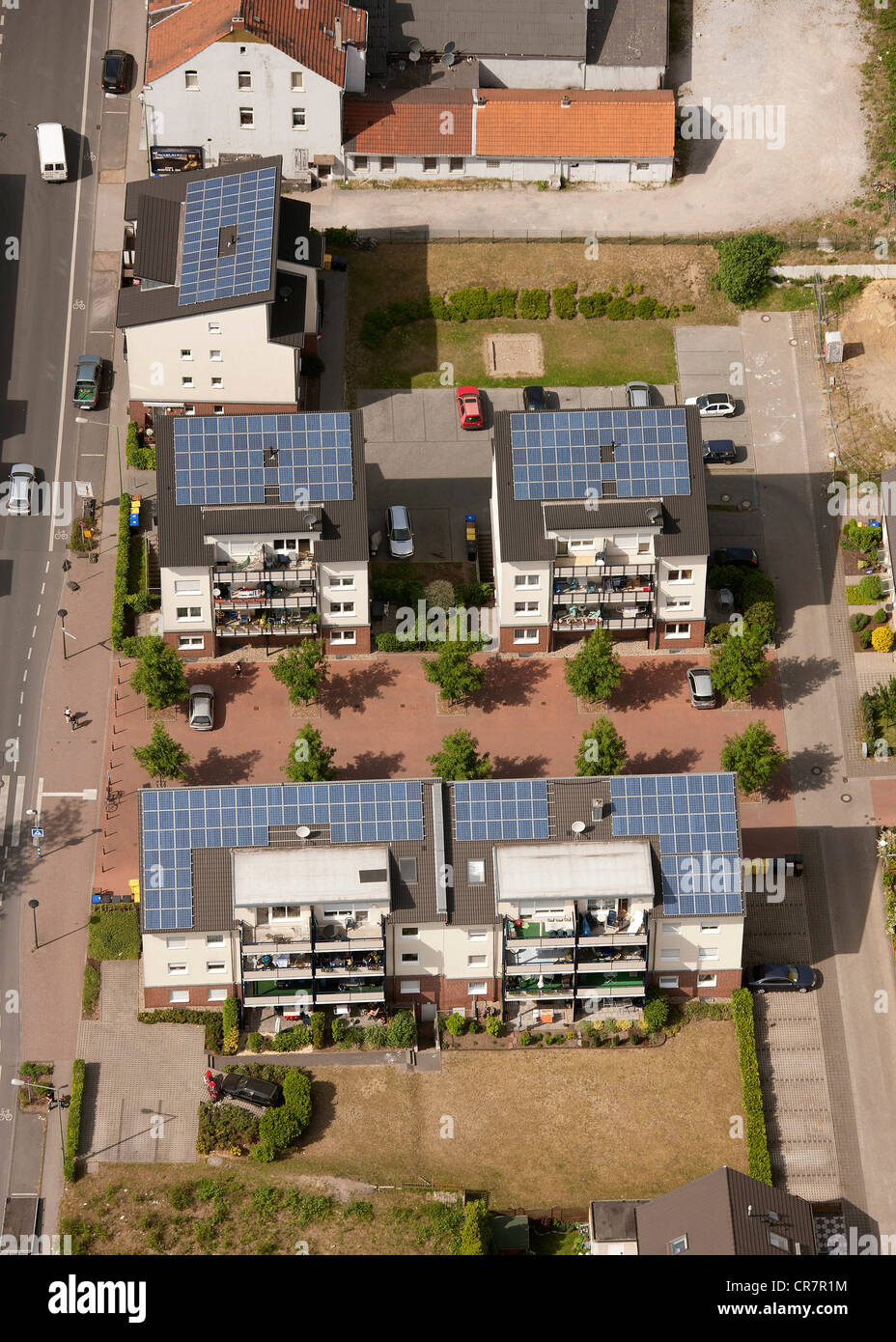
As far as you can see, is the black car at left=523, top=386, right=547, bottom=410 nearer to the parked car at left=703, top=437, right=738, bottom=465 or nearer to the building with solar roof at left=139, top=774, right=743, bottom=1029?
the parked car at left=703, top=437, right=738, bottom=465

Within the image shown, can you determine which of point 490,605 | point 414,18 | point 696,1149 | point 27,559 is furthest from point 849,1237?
point 414,18

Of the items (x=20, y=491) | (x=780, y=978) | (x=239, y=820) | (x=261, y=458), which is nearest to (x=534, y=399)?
(x=261, y=458)

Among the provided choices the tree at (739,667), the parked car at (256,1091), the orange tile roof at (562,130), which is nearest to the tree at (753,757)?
the tree at (739,667)

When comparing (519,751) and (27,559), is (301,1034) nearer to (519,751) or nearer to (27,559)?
(519,751)

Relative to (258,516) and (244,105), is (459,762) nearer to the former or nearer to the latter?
(258,516)

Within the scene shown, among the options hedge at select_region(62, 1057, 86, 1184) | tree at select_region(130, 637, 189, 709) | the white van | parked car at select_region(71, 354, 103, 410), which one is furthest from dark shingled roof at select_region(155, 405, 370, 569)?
the white van

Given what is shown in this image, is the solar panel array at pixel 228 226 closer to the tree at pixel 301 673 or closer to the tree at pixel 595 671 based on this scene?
the tree at pixel 301 673
